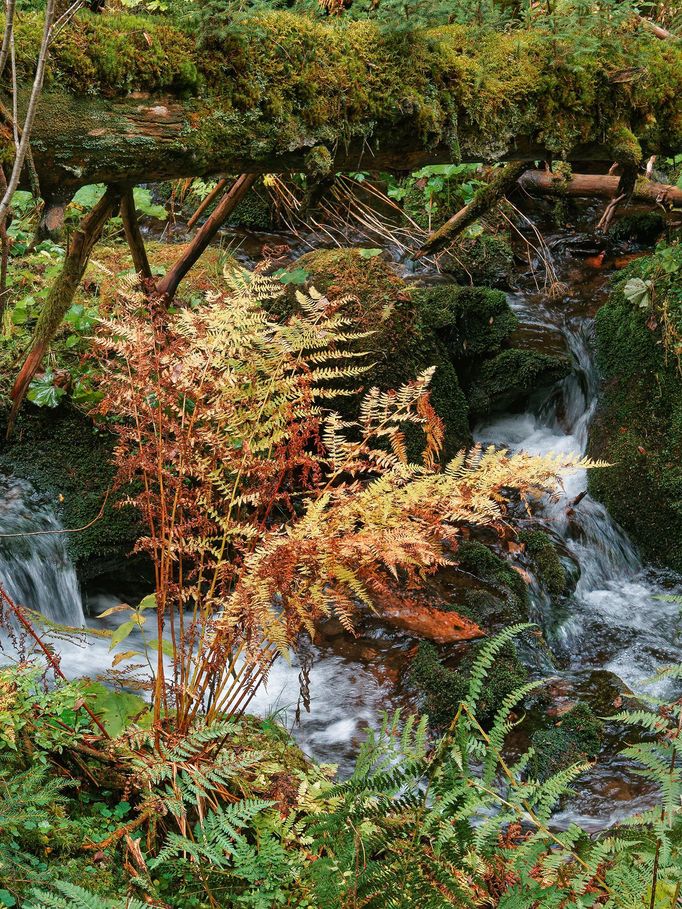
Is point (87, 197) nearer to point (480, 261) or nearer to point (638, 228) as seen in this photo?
point (480, 261)

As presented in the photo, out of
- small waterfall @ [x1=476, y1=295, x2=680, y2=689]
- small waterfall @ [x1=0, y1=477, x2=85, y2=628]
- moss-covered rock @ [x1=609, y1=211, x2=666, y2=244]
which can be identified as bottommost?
small waterfall @ [x1=476, y1=295, x2=680, y2=689]

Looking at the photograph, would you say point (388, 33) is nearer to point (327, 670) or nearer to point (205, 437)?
point (205, 437)

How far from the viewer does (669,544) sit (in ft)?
21.3

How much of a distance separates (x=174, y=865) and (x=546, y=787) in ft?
3.87

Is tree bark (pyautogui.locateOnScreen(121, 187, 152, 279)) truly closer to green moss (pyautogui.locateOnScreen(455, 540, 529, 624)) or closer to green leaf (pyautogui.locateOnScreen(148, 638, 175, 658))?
green leaf (pyautogui.locateOnScreen(148, 638, 175, 658))

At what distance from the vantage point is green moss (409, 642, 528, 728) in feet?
14.6

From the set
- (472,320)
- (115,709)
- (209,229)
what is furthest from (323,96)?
(472,320)

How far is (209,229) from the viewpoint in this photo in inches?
205

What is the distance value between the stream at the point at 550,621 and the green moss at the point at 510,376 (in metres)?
0.21

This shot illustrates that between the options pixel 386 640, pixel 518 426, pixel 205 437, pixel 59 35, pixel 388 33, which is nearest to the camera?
pixel 205 437

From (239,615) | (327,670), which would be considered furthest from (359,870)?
(327,670)

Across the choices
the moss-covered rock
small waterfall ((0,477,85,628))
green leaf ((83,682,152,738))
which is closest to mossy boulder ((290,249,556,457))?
small waterfall ((0,477,85,628))

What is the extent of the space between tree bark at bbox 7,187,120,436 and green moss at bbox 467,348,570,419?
386 cm

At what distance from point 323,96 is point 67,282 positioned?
176cm
